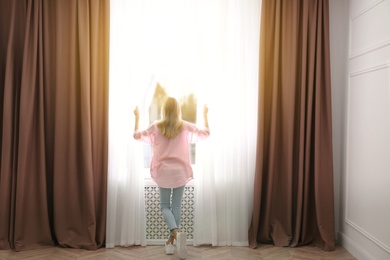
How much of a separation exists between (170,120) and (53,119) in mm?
1053

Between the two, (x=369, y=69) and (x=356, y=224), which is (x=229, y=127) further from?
(x=356, y=224)

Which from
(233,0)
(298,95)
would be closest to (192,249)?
(298,95)

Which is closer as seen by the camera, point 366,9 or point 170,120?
point 366,9

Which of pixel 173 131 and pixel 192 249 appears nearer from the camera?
pixel 173 131

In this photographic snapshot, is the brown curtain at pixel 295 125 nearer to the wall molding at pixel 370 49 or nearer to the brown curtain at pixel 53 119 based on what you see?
the wall molding at pixel 370 49

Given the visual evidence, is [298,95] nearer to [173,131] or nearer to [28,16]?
[173,131]

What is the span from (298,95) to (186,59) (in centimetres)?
103

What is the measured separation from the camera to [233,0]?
3354 mm

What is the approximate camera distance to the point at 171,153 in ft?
10.3

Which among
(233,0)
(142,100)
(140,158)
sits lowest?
(140,158)

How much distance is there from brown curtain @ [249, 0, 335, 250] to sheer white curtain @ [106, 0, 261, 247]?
0.13 meters

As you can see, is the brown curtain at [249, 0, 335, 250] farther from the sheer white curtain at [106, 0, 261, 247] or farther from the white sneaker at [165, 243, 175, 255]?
the white sneaker at [165, 243, 175, 255]

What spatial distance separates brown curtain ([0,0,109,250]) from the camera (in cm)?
323

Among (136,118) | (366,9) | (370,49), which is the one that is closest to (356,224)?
(370,49)
